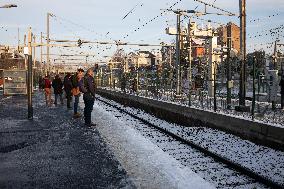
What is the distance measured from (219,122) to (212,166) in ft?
15.0

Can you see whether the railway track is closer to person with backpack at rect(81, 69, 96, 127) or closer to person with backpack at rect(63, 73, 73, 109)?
person with backpack at rect(81, 69, 96, 127)

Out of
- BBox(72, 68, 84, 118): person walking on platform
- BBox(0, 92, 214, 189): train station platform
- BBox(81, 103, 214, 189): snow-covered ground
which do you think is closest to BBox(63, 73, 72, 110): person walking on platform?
BBox(72, 68, 84, 118): person walking on platform

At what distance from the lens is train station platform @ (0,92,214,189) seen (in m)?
6.11

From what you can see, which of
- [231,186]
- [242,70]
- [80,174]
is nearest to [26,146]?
[80,174]

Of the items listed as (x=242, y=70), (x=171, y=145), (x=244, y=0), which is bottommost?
(x=171, y=145)

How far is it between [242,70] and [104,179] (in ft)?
35.4

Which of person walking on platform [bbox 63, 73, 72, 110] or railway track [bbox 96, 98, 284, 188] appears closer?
railway track [bbox 96, 98, 284, 188]

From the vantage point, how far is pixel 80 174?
6.62 meters

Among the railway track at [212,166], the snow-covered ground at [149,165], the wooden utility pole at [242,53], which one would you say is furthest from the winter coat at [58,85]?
the snow-covered ground at [149,165]

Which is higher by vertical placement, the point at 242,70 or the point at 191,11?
the point at 191,11

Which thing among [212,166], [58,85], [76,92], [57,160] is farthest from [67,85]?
[212,166]

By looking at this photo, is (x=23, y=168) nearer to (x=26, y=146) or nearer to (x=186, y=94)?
(x=26, y=146)

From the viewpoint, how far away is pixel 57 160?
7789mm

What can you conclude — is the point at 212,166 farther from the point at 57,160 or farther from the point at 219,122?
the point at 219,122
